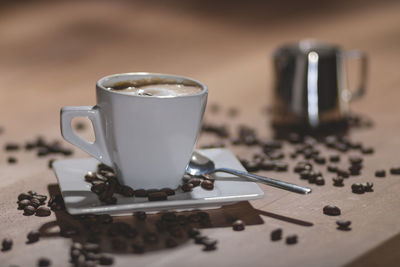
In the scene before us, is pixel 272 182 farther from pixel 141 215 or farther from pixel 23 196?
pixel 23 196

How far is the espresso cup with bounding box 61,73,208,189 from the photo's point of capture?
3.60 ft

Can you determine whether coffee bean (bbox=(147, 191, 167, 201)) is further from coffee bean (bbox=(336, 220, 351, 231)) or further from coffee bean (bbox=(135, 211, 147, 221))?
coffee bean (bbox=(336, 220, 351, 231))

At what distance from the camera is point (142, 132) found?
3.67 feet

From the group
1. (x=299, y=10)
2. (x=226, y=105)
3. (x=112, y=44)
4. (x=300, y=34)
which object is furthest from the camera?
(x=299, y=10)

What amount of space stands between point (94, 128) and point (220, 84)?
1.17m

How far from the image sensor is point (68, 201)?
1.08 m

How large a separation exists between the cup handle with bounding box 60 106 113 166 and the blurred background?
664 millimetres

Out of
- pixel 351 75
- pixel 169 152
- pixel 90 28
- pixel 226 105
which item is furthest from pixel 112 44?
pixel 169 152

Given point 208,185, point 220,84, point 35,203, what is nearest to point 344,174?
point 208,185

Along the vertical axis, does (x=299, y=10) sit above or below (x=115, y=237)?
above

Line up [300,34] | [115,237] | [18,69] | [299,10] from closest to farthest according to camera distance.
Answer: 1. [115,237]
2. [18,69]
3. [300,34]
4. [299,10]

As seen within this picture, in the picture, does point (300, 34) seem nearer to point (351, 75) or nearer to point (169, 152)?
point (351, 75)

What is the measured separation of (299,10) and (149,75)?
2.05m

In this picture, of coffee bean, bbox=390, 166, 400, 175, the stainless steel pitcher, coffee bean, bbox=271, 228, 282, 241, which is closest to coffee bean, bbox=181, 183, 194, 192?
coffee bean, bbox=271, 228, 282, 241
